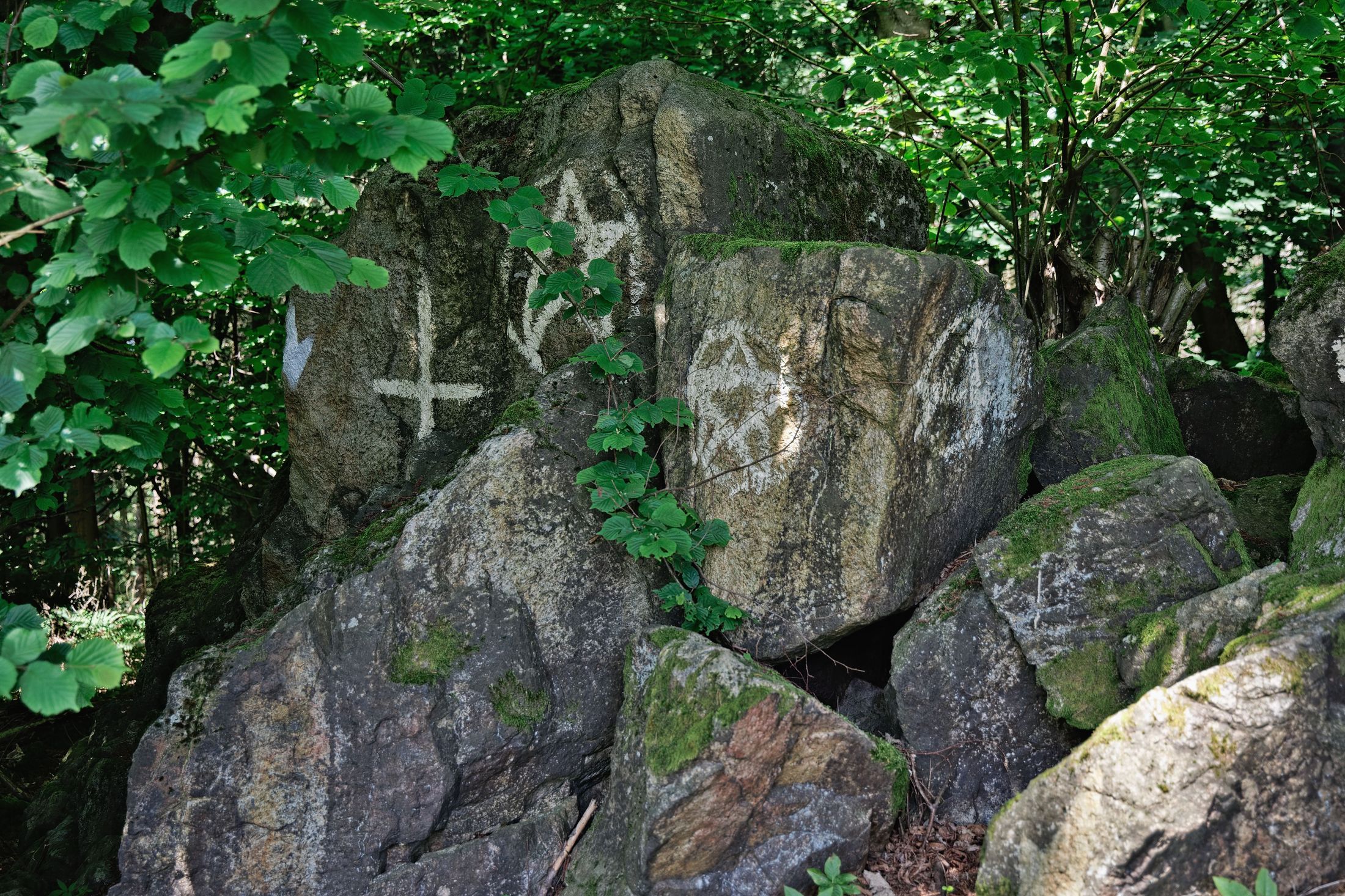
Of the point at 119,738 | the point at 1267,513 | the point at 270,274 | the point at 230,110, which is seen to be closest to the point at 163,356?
the point at 270,274

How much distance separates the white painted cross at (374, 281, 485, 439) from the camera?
5.35 m

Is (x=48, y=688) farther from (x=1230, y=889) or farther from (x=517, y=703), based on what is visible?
(x=1230, y=889)

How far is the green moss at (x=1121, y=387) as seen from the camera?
495 centimetres

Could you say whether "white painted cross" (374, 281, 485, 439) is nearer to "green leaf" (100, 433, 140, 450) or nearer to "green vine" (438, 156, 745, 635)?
"green vine" (438, 156, 745, 635)

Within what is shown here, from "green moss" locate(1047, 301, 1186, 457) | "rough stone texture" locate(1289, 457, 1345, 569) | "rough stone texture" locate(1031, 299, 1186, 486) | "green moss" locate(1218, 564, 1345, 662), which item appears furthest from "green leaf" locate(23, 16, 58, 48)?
"rough stone texture" locate(1289, 457, 1345, 569)

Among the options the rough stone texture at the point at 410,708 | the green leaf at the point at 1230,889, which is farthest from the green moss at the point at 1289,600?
the rough stone texture at the point at 410,708

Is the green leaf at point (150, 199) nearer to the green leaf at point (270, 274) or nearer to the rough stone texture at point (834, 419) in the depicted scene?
the green leaf at point (270, 274)

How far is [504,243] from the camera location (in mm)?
5266

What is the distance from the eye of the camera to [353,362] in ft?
17.7

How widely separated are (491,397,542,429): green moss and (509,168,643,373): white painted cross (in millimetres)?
584

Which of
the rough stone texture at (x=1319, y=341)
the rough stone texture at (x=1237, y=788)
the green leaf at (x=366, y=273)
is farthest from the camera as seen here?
the rough stone texture at (x=1319, y=341)

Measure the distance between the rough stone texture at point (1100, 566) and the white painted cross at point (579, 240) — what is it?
217 cm

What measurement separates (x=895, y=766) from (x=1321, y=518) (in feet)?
6.79

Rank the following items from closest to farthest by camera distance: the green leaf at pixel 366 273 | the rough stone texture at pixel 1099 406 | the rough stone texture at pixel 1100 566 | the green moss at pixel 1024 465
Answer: the green leaf at pixel 366 273 < the rough stone texture at pixel 1100 566 < the green moss at pixel 1024 465 < the rough stone texture at pixel 1099 406
